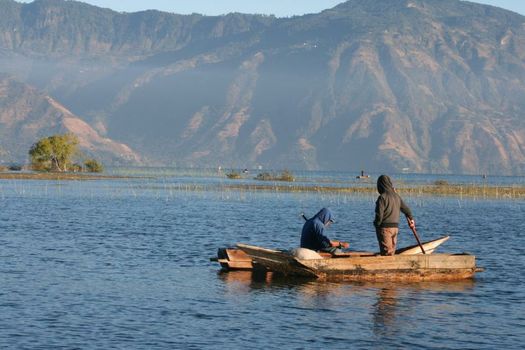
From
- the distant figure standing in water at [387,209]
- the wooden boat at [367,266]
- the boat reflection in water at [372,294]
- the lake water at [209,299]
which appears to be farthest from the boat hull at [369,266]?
the distant figure standing in water at [387,209]

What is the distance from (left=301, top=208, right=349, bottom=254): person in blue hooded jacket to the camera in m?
33.1

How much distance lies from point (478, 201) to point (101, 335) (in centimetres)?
8621

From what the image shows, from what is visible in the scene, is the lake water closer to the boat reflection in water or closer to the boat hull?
the boat reflection in water

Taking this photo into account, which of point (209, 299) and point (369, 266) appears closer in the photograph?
point (209, 299)

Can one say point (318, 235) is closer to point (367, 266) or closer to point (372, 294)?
point (367, 266)

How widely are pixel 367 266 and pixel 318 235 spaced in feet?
6.54

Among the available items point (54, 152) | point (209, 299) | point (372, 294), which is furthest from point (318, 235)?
point (54, 152)

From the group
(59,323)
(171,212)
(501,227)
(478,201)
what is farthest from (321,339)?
(478,201)

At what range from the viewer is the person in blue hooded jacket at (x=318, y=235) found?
109ft

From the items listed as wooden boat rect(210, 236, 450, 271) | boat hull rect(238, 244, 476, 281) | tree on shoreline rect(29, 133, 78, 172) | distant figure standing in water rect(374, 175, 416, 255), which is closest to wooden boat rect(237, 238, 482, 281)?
boat hull rect(238, 244, 476, 281)

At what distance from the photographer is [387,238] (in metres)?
32.7

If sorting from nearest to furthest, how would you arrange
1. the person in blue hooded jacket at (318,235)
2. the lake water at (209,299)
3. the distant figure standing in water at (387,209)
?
the lake water at (209,299) < the distant figure standing in water at (387,209) < the person in blue hooded jacket at (318,235)

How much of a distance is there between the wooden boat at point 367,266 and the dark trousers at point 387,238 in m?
0.39

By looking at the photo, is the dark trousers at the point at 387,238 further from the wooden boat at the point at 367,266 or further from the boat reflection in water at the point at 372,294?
the boat reflection in water at the point at 372,294
